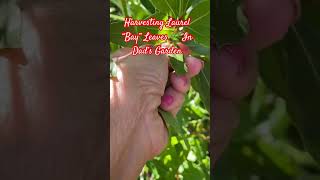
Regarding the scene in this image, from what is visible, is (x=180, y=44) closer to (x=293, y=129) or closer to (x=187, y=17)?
(x=187, y=17)

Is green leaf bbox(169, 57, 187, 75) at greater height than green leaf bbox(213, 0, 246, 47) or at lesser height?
lesser

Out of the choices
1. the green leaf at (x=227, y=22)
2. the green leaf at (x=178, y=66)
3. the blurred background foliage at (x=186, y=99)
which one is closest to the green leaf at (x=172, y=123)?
the blurred background foliage at (x=186, y=99)

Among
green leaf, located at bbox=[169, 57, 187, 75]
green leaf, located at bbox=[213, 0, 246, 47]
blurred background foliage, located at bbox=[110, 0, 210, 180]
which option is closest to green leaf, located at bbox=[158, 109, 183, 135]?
blurred background foliage, located at bbox=[110, 0, 210, 180]

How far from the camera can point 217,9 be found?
1.17 m

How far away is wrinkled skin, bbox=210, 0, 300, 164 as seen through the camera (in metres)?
1.17

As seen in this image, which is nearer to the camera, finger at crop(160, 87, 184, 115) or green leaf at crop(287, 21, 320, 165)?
green leaf at crop(287, 21, 320, 165)

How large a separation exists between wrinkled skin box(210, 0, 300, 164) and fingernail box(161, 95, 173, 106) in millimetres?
113

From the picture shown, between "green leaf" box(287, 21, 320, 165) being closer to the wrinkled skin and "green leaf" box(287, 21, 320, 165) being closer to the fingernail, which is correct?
the wrinkled skin

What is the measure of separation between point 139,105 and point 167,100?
0.07 metres

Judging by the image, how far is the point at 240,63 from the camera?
1.21m

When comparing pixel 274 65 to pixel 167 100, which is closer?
pixel 274 65

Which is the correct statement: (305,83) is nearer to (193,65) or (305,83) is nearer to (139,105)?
(193,65)

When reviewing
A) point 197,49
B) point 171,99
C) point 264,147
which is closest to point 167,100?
point 171,99

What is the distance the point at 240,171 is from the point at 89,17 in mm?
469
